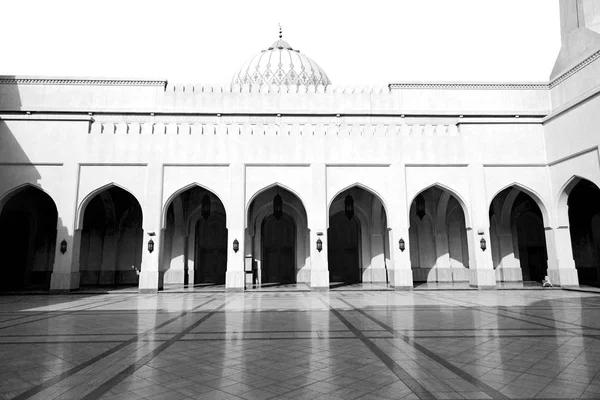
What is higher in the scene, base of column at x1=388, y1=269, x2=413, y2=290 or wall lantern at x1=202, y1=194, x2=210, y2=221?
wall lantern at x1=202, y1=194, x2=210, y2=221

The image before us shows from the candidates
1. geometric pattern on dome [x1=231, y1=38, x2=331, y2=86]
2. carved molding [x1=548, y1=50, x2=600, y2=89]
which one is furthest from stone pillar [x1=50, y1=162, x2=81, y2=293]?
carved molding [x1=548, y1=50, x2=600, y2=89]

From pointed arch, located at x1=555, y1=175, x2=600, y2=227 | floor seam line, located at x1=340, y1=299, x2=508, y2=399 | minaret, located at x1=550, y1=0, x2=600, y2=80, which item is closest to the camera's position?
floor seam line, located at x1=340, y1=299, x2=508, y2=399

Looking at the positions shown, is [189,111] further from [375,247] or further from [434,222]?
[434,222]

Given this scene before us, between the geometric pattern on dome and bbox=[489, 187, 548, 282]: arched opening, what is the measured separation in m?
11.7

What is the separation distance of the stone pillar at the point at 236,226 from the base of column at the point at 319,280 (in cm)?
266

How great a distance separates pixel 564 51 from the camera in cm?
1841

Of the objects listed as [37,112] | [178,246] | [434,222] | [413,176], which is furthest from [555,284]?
[37,112]

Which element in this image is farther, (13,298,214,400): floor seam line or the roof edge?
the roof edge

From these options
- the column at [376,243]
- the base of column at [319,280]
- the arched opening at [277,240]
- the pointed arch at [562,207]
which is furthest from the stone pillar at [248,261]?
the pointed arch at [562,207]

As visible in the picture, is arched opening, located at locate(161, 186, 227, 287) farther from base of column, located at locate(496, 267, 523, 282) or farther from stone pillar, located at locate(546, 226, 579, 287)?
stone pillar, located at locate(546, 226, 579, 287)

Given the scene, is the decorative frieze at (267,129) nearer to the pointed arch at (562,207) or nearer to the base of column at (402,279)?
the pointed arch at (562,207)

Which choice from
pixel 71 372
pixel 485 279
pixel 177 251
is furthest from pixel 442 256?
pixel 71 372

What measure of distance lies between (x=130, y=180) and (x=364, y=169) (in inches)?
365

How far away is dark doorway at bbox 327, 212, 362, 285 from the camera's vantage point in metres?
20.5
